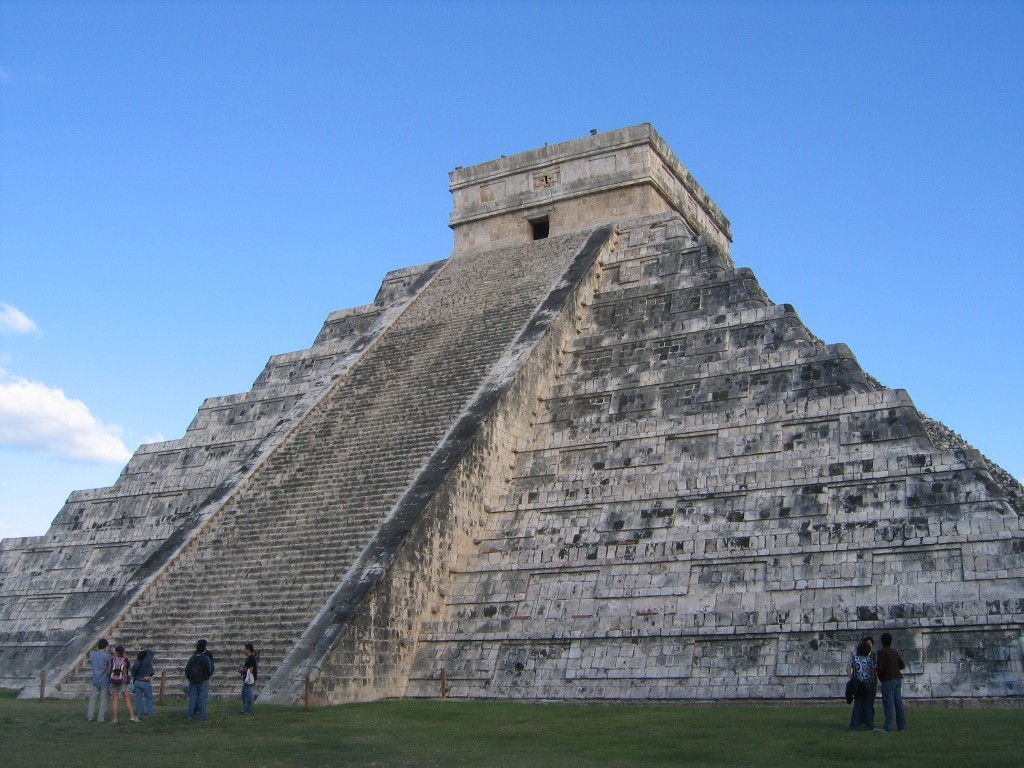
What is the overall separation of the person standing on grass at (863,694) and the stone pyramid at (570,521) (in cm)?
181

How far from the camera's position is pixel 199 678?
37.7 feet

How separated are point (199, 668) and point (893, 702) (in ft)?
23.1

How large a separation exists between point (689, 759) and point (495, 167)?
54.2ft

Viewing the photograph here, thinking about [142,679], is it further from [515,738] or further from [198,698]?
[515,738]

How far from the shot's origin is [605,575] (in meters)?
13.8

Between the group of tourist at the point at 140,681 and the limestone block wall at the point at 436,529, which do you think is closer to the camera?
the group of tourist at the point at 140,681

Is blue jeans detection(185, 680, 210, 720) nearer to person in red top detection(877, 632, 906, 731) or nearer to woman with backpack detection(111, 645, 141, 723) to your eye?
woman with backpack detection(111, 645, 141, 723)

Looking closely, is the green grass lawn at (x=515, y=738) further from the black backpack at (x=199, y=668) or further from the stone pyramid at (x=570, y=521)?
the stone pyramid at (x=570, y=521)

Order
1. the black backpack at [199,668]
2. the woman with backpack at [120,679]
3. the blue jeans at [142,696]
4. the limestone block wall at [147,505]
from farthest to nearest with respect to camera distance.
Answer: the limestone block wall at [147,505]
the blue jeans at [142,696]
the woman with backpack at [120,679]
the black backpack at [199,668]

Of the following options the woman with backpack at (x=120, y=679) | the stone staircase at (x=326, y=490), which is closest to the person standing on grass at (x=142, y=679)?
the woman with backpack at (x=120, y=679)

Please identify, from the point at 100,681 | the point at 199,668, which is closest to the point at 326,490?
the point at 199,668

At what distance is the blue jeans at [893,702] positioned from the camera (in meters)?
9.62

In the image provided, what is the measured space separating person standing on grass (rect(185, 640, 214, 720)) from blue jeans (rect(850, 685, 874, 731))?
663 cm

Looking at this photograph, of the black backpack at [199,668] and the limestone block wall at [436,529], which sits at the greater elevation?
the limestone block wall at [436,529]
